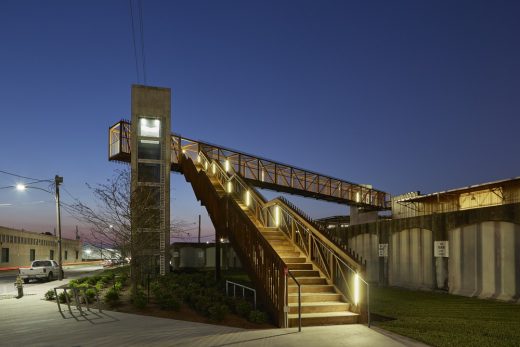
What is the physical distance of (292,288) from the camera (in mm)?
10852

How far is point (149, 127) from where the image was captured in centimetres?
2586

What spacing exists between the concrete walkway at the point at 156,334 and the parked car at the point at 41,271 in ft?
52.8

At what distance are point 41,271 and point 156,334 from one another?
21047mm

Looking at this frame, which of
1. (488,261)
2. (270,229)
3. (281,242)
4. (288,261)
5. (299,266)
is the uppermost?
(270,229)

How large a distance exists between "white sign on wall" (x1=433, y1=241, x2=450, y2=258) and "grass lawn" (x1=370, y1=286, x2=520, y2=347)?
1.45 metres

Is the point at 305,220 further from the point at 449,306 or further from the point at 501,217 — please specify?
the point at 501,217

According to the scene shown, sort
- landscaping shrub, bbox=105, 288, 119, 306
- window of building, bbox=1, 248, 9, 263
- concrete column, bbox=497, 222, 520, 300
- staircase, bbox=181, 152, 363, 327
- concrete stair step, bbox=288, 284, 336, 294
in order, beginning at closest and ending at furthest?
1. staircase, bbox=181, 152, 363, 327
2. concrete stair step, bbox=288, 284, 336, 294
3. concrete column, bbox=497, 222, 520, 300
4. landscaping shrub, bbox=105, 288, 119, 306
5. window of building, bbox=1, 248, 9, 263

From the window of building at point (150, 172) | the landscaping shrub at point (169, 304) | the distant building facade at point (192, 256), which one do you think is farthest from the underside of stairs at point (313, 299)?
the distant building facade at point (192, 256)

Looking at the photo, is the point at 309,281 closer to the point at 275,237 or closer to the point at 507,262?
the point at 275,237

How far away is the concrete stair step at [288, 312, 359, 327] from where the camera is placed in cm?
947

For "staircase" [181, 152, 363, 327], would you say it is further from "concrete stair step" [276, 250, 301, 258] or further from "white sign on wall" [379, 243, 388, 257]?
"white sign on wall" [379, 243, 388, 257]

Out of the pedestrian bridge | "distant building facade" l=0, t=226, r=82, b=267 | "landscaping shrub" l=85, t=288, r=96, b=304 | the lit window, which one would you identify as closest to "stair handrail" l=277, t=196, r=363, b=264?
the pedestrian bridge

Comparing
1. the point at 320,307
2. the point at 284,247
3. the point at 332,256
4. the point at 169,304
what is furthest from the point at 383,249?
the point at 169,304

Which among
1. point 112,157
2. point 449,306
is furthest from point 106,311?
point 112,157
